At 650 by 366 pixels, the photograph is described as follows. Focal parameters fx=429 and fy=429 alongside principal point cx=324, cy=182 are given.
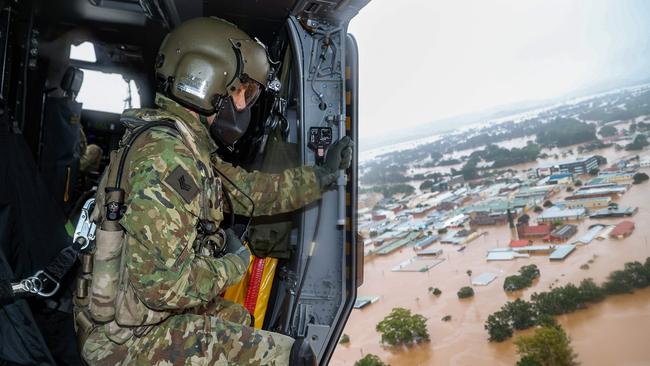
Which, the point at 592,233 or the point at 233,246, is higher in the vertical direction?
the point at 233,246

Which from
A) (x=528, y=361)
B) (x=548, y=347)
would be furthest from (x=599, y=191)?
(x=528, y=361)

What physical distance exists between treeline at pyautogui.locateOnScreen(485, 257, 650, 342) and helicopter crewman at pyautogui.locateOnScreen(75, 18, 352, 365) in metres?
3.75

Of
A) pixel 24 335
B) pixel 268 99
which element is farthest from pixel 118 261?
pixel 268 99

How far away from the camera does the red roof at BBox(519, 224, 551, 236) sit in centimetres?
507

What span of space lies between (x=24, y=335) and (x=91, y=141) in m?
2.52

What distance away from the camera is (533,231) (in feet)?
17.1

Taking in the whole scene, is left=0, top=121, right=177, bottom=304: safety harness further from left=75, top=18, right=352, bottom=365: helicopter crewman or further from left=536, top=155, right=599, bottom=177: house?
left=536, top=155, right=599, bottom=177: house

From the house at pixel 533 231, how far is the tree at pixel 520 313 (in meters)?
0.83

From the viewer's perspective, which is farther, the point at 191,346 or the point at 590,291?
the point at 590,291

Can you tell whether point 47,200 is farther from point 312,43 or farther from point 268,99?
point 312,43

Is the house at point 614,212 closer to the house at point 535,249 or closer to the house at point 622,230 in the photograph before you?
the house at point 622,230

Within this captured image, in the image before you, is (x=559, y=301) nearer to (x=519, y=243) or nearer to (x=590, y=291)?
(x=590, y=291)

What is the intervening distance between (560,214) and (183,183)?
4.87 m

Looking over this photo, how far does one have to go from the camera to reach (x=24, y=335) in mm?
1984
